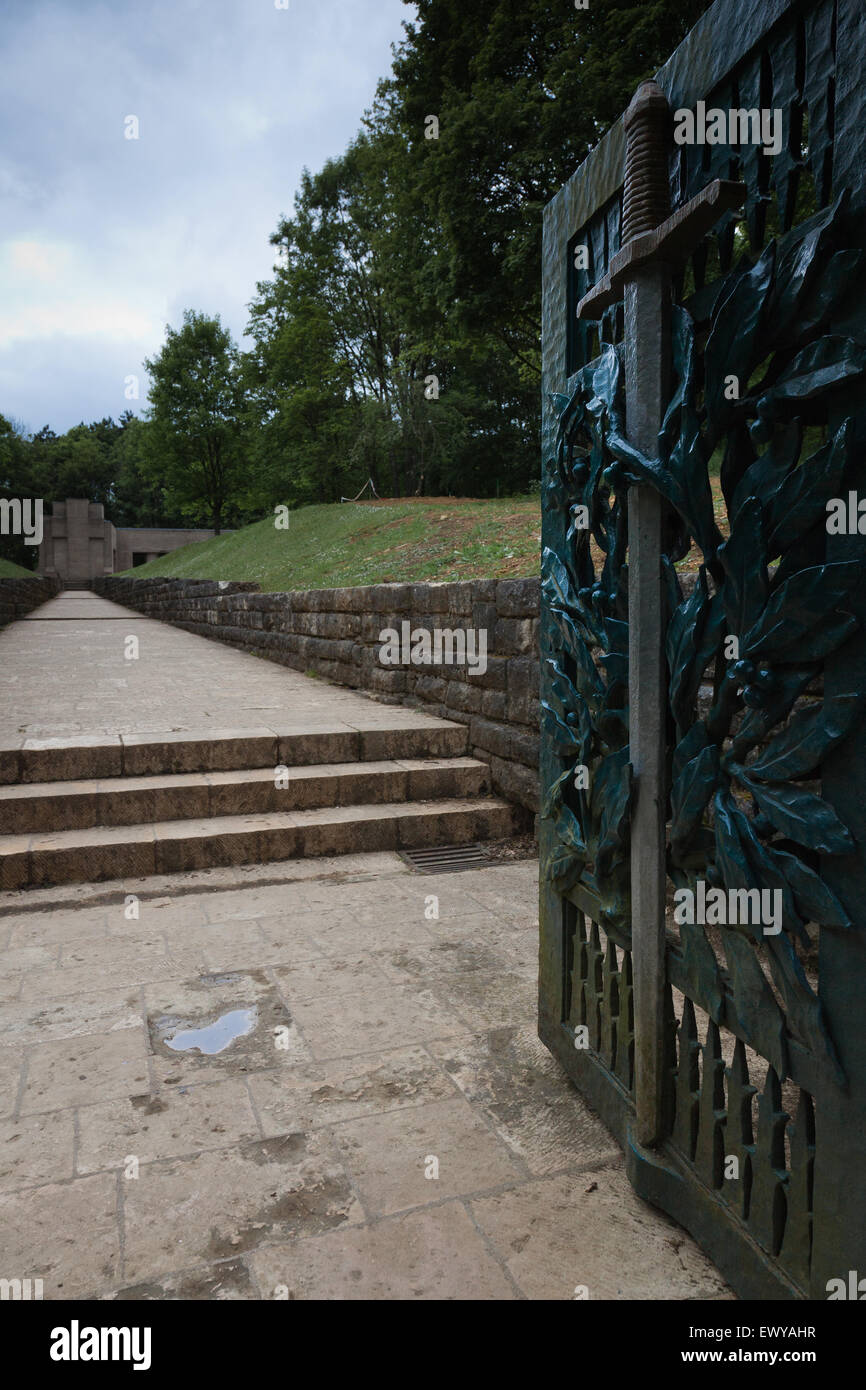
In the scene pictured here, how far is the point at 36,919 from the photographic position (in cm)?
379

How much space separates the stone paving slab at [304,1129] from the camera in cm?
175

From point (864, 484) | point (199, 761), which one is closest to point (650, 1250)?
point (864, 484)

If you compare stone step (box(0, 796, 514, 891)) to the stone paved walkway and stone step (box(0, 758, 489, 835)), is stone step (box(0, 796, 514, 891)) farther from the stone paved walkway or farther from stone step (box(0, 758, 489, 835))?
the stone paved walkway

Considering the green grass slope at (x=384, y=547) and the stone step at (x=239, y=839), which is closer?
the stone step at (x=239, y=839)

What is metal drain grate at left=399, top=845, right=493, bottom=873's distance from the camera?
15.2 feet

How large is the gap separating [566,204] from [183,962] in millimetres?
2943

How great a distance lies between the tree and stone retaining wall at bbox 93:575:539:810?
2276 centimetres

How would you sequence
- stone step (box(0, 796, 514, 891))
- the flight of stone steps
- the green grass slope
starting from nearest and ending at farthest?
stone step (box(0, 796, 514, 891))
the flight of stone steps
the green grass slope

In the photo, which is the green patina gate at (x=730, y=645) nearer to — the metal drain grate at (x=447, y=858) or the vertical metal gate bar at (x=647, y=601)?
the vertical metal gate bar at (x=647, y=601)

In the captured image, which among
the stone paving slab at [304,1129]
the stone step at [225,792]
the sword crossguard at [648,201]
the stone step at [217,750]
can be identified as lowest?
the stone paving slab at [304,1129]

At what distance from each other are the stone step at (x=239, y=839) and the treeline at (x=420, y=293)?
1051 cm

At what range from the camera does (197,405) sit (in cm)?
3266

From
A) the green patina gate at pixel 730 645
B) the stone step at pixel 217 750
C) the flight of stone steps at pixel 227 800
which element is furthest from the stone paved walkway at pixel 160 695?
the green patina gate at pixel 730 645

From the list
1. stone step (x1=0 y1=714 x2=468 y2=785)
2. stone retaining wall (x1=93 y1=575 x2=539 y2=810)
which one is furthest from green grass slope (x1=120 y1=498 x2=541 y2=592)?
stone step (x1=0 y1=714 x2=468 y2=785)
